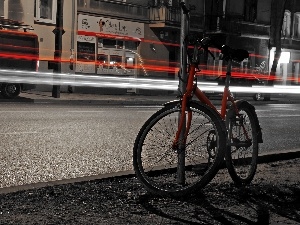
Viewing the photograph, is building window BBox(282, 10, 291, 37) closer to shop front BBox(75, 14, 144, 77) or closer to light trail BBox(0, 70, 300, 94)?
light trail BBox(0, 70, 300, 94)

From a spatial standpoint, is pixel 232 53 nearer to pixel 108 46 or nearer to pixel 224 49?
pixel 224 49

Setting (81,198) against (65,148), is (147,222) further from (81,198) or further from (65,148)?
(65,148)

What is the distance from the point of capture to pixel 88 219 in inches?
170

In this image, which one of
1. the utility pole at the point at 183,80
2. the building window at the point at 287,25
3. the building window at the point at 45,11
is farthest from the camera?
the building window at the point at 287,25

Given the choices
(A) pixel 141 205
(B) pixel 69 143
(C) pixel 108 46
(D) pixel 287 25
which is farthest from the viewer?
(D) pixel 287 25

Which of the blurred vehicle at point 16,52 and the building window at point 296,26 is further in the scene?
the building window at point 296,26

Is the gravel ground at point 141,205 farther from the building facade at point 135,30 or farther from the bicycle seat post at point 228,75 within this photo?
the building facade at point 135,30

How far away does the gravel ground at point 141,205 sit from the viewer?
437cm

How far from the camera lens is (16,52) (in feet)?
75.8

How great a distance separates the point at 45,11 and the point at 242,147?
27.4 metres

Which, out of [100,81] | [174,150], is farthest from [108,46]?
[174,150]

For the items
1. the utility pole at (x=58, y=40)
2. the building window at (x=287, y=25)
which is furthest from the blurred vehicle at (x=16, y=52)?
the building window at (x=287, y=25)

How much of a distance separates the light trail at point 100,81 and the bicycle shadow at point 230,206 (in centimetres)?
1485

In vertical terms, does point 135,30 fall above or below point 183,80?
above
